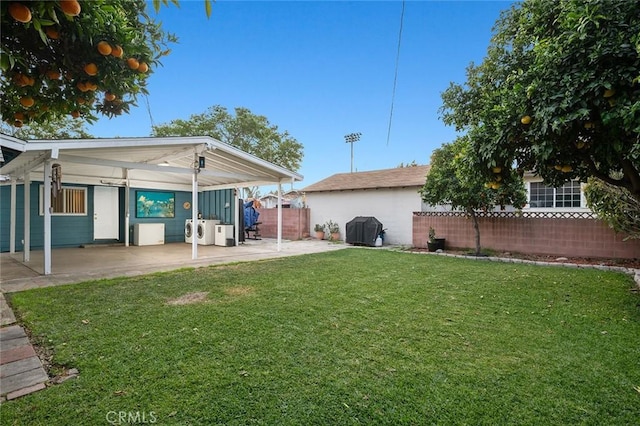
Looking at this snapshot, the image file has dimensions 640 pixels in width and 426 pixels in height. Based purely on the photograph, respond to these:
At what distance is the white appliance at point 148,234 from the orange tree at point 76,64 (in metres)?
9.56

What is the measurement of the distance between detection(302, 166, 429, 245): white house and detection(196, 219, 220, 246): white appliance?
506 centimetres

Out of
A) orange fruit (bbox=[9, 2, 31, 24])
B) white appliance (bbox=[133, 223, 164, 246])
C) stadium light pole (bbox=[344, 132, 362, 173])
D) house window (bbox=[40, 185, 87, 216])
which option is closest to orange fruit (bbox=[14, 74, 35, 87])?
orange fruit (bbox=[9, 2, 31, 24])

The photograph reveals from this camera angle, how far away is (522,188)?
349 inches

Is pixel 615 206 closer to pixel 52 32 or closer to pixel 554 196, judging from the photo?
pixel 554 196

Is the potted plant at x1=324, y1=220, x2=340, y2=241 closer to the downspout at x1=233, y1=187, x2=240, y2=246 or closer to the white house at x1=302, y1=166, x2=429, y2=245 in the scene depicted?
the white house at x1=302, y1=166, x2=429, y2=245

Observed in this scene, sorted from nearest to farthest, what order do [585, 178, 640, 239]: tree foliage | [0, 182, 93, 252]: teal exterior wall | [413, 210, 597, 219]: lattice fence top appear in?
[585, 178, 640, 239]: tree foliage < [413, 210, 597, 219]: lattice fence top < [0, 182, 93, 252]: teal exterior wall

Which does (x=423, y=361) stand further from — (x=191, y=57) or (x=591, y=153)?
A: (x=191, y=57)

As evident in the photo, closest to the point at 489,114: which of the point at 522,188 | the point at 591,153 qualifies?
the point at 591,153

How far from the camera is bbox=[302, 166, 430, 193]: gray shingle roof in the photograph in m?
12.4

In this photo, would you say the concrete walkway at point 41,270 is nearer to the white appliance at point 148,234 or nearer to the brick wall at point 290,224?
the white appliance at point 148,234

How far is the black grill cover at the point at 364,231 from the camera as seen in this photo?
11695 mm

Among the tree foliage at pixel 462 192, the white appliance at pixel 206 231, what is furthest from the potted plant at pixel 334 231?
the tree foliage at pixel 462 192

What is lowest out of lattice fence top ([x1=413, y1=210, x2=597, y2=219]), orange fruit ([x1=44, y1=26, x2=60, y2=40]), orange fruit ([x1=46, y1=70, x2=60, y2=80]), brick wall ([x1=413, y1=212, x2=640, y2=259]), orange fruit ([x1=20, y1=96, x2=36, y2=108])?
brick wall ([x1=413, y1=212, x2=640, y2=259])

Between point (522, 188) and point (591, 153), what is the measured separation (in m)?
6.11
